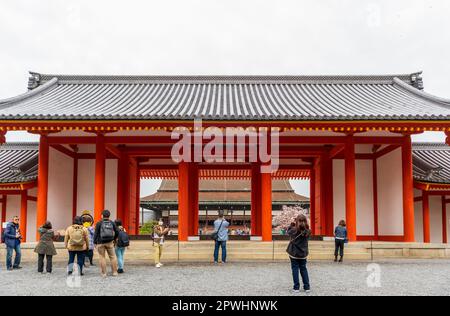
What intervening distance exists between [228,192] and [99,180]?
2137cm

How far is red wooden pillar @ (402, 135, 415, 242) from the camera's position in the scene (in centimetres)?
1631

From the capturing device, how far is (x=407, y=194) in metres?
16.4

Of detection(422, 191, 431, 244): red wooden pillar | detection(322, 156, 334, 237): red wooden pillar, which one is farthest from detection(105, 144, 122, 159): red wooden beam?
detection(422, 191, 431, 244): red wooden pillar

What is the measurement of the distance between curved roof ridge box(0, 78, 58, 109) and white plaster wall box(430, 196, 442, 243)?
15817mm

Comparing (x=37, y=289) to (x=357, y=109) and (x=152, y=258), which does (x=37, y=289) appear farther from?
(x=357, y=109)

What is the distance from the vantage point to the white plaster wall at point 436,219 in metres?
19.4

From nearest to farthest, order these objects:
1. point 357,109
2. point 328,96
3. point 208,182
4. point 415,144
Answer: point 357,109
point 328,96
point 415,144
point 208,182

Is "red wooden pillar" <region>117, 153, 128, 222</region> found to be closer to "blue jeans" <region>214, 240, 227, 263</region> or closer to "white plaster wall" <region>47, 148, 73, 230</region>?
"white plaster wall" <region>47, 148, 73, 230</region>

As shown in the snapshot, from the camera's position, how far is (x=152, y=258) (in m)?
14.5

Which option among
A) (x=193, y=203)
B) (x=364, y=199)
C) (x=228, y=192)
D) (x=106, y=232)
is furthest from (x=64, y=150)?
(x=228, y=192)

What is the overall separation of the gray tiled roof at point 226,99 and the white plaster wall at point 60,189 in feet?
6.35

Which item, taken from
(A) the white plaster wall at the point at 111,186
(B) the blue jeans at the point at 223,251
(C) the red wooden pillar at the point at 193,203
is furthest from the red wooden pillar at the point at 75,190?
(B) the blue jeans at the point at 223,251

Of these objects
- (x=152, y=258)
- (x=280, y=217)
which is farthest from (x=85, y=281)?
(x=280, y=217)
